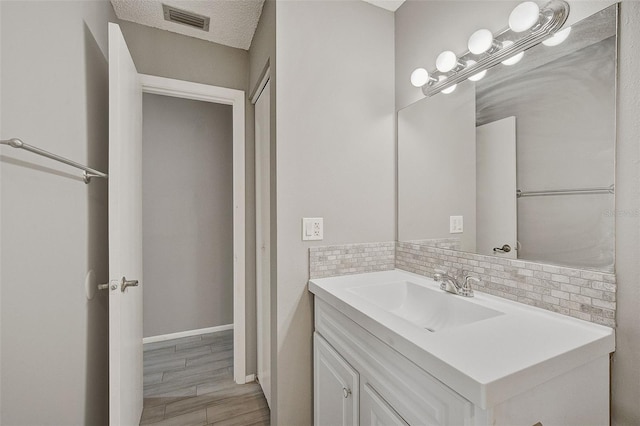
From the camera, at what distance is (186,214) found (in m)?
2.93

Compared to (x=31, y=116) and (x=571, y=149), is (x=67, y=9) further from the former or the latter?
(x=571, y=149)

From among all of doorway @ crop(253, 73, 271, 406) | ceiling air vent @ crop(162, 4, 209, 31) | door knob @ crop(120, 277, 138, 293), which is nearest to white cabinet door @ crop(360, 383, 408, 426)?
doorway @ crop(253, 73, 271, 406)

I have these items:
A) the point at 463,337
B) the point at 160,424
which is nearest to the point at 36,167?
the point at 463,337

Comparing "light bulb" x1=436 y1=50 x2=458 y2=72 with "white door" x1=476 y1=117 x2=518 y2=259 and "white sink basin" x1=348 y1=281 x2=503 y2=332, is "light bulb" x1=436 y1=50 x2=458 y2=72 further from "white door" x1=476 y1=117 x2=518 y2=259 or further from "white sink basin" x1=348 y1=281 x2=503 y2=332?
"white sink basin" x1=348 y1=281 x2=503 y2=332

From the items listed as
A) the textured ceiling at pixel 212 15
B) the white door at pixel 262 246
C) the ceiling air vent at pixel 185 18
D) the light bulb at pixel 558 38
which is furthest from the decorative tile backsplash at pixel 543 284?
the ceiling air vent at pixel 185 18

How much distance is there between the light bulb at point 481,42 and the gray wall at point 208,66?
1.53 m

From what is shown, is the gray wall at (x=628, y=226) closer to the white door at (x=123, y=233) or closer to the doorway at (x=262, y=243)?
the doorway at (x=262, y=243)

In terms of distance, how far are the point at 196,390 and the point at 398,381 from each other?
1779 millimetres

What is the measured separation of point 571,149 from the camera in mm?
923

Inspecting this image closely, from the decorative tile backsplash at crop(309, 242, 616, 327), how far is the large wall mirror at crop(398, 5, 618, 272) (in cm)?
4

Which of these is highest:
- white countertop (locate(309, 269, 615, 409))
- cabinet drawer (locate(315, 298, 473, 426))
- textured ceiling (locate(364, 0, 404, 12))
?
textured ceiling (locate(364, 0, 404, 12))

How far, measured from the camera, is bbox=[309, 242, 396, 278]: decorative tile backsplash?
1473 millimetres

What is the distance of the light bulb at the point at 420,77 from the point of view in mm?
1396

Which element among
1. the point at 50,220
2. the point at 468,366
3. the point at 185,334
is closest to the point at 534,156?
the point at 468,366
